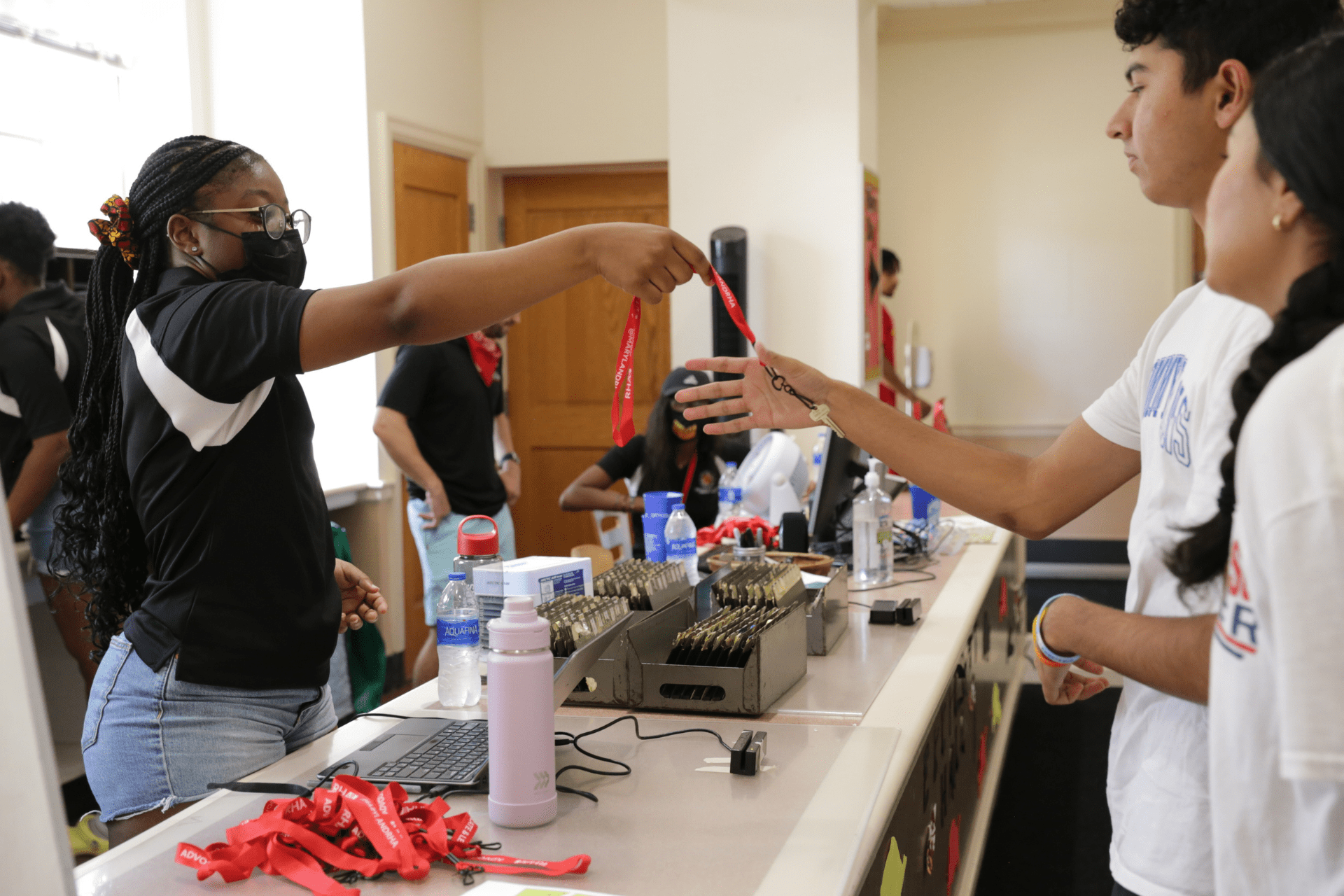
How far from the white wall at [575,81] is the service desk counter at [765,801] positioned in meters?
3.91

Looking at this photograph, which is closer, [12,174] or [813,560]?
[813,560]

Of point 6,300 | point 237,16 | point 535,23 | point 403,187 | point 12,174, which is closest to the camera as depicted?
point 6,300

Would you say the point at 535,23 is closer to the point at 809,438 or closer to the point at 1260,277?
the point at 809,438

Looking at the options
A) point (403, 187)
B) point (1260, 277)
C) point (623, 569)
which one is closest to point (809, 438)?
point (403, 187)

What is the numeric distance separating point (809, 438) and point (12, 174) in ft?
10.8

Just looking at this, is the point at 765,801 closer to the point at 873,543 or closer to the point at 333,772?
the point at 333,772

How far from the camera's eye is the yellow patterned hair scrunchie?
5.19 ft

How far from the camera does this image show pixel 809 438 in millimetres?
5039

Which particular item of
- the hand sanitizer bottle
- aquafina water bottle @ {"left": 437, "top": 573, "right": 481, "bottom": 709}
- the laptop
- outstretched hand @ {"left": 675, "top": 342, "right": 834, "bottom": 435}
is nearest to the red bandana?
the hand sanitizer bottle

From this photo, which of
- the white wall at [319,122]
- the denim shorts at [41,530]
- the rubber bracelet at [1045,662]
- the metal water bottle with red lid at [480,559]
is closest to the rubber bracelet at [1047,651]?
the rubber bracelet at [1045,662]

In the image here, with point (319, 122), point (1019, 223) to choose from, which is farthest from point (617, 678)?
point (1019, 223)

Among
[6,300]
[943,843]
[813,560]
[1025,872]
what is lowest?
[1025,872]

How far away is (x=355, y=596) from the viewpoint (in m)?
1.79

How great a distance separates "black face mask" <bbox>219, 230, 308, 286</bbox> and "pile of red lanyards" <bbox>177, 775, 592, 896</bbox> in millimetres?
734
